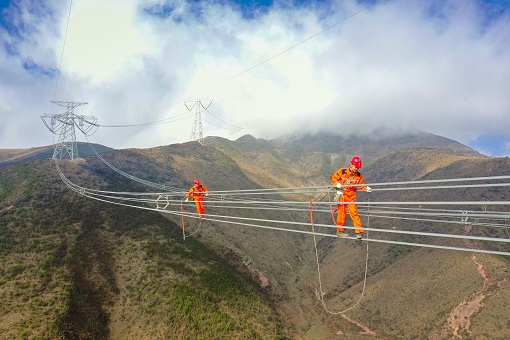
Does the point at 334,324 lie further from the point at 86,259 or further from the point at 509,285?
the point at 86,259

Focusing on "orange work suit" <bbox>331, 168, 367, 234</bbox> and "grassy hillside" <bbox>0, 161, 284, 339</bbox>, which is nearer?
"orange work suit" <bbox>331, 168, 367, 234</bbox>

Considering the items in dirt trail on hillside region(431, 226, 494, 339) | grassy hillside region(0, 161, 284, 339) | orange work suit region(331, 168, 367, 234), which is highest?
orange work suit region(331, 168, 367, 234)

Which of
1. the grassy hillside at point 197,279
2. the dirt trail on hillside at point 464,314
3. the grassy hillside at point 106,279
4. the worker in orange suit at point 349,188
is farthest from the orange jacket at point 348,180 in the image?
the dirt trail on hillside at point 464,314

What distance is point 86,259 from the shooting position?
3869 cm

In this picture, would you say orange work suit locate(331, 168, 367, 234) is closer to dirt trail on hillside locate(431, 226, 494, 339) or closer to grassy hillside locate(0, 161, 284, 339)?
grassy hillside locate(0, 161, 284, 339)

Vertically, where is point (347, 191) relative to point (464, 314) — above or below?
above

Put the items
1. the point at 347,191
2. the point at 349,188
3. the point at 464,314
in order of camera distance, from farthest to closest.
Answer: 1. the point at 464,314
2. the point at 347,191
3. the point at 349,188

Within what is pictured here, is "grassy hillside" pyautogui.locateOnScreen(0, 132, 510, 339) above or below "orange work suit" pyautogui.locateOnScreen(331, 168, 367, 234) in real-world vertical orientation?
below

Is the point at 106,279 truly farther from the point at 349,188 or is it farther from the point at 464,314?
the point at 464,314

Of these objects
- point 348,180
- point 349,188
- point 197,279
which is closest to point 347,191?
point 349,188

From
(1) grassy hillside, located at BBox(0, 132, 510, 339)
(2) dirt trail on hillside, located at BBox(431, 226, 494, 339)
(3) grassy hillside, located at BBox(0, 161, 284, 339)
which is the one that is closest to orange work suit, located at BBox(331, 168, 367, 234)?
(1) grassy hillside, located at BBox(0, 132, 510, 339)

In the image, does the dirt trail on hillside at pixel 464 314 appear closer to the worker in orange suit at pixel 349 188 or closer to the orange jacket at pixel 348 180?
the worker in orange suit at pixel 349 188

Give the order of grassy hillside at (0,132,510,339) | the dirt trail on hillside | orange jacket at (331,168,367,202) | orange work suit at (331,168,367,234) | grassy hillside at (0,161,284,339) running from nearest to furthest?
orange work suit at (331,168,367,234)
orange jacket at (331,168,367,202)
grassy hillside at (0,161,284,339)
grassy hillside at (0,132,510,339)
the dirt trail on hillside

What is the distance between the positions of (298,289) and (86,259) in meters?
33.5
